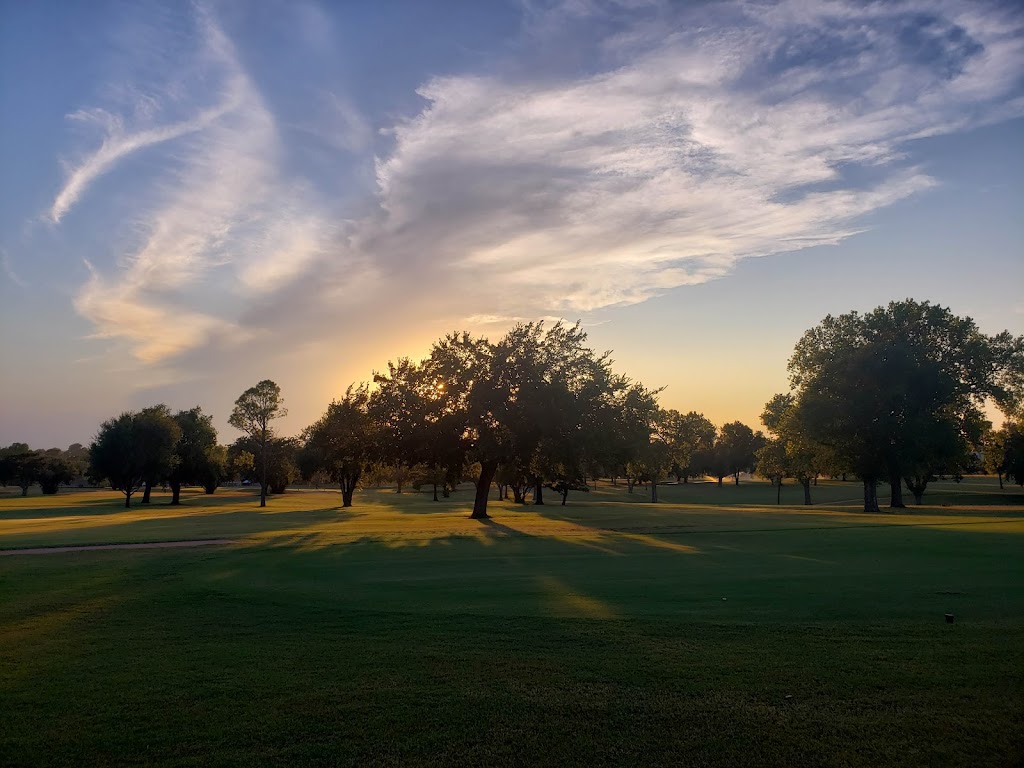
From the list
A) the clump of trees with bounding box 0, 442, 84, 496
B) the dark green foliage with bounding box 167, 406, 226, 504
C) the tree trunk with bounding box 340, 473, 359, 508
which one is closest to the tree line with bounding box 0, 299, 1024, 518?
the tree trunk with bounding box 340, 473, 359, 508

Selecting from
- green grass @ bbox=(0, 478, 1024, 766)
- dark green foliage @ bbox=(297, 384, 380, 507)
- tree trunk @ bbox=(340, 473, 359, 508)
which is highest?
dark green foliage @ bbox=(297, 384, 380, 507)

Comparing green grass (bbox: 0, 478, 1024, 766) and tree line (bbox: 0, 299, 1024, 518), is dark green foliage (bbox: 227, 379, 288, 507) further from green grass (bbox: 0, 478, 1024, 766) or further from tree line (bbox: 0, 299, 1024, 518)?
green grass (bbox: 0, 478, 1024, 766)

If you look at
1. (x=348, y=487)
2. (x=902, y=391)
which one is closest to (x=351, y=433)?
(x=348, y=487)

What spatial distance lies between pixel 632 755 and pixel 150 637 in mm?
8045

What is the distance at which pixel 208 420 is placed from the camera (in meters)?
88.5

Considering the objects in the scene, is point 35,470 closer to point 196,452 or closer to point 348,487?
point 196,452

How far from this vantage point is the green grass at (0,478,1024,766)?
686 cm

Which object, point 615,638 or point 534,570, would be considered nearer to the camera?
point 615,638

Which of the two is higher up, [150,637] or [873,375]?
[873,375]

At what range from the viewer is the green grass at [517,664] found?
686cm

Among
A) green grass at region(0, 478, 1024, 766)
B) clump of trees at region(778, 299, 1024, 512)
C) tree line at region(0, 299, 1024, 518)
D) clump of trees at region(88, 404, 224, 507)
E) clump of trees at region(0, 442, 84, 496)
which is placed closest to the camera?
green grass at region(0, 478, 1024, 766)

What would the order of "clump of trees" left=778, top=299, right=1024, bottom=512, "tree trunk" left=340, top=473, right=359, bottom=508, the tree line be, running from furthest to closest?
1. "tree trunk" left=340, top=473, right=359, bottom=508
2. "clump of trees" left=778, top=299, right=1024, bottom=512
3. the tree line

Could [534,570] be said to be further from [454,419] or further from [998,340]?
[998,340]

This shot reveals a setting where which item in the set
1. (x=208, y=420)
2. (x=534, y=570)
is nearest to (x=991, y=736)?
(x=534, y=570)
